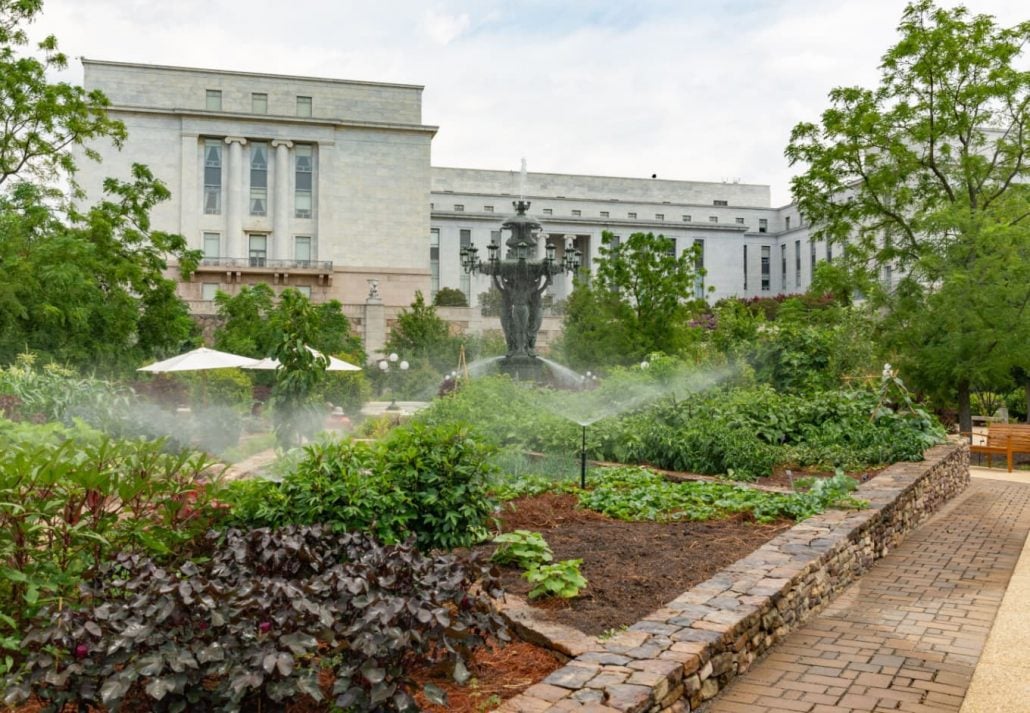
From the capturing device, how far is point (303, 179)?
182ft

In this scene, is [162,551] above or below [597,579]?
above

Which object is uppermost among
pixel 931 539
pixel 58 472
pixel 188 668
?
pixel 58 472

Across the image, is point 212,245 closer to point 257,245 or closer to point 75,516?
point 257,245

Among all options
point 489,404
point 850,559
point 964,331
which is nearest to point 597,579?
point 850,559

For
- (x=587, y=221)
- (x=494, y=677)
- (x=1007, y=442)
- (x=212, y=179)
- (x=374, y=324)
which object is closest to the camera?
(x=494, y=677)

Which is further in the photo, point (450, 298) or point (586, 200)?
point (586, 200)

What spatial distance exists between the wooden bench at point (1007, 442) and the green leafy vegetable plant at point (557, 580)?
13.4 metres

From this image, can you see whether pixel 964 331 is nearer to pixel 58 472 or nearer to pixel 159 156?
pixel 58 472

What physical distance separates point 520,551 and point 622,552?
1.00 metres

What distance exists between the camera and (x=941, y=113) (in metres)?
21.5

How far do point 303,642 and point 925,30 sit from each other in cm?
2310

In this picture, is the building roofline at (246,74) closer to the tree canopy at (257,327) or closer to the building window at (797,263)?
the tree canopy at (257,327)

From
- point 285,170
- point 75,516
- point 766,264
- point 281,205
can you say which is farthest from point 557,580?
point 766,264

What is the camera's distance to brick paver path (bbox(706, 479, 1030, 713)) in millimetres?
4457
